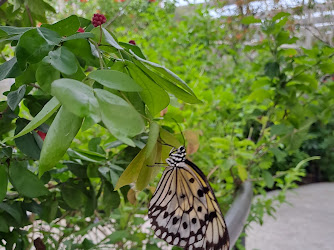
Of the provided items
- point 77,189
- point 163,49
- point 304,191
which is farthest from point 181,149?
point 304,191

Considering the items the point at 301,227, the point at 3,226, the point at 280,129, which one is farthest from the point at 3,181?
the point at 301,227

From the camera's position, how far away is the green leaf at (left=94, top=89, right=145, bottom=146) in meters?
0.23

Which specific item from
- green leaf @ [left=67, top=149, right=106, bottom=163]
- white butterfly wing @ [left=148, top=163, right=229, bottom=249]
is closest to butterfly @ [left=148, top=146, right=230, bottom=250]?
white butterfly wing @ [left=148, top=163, right=229, bottom=249]

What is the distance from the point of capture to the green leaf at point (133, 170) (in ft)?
1.19

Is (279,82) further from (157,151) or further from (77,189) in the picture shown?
(157,151)

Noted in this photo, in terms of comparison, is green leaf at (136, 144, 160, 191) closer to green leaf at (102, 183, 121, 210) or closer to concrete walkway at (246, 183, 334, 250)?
green leaf at (102, 183, 121, 210)

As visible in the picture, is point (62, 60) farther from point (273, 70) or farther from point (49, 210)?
point (273, 70)

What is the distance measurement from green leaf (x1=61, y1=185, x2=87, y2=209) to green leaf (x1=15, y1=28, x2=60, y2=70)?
1.21 feet

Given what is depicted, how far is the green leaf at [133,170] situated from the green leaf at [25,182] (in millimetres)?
145

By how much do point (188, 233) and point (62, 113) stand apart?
220 millimetres

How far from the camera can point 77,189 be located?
0.67 m

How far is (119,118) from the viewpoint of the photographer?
9.2 inches

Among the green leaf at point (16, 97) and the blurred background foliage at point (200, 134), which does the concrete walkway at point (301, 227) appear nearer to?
the blurred background foliage at point (200, 134)

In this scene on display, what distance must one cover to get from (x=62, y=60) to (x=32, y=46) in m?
0.03
